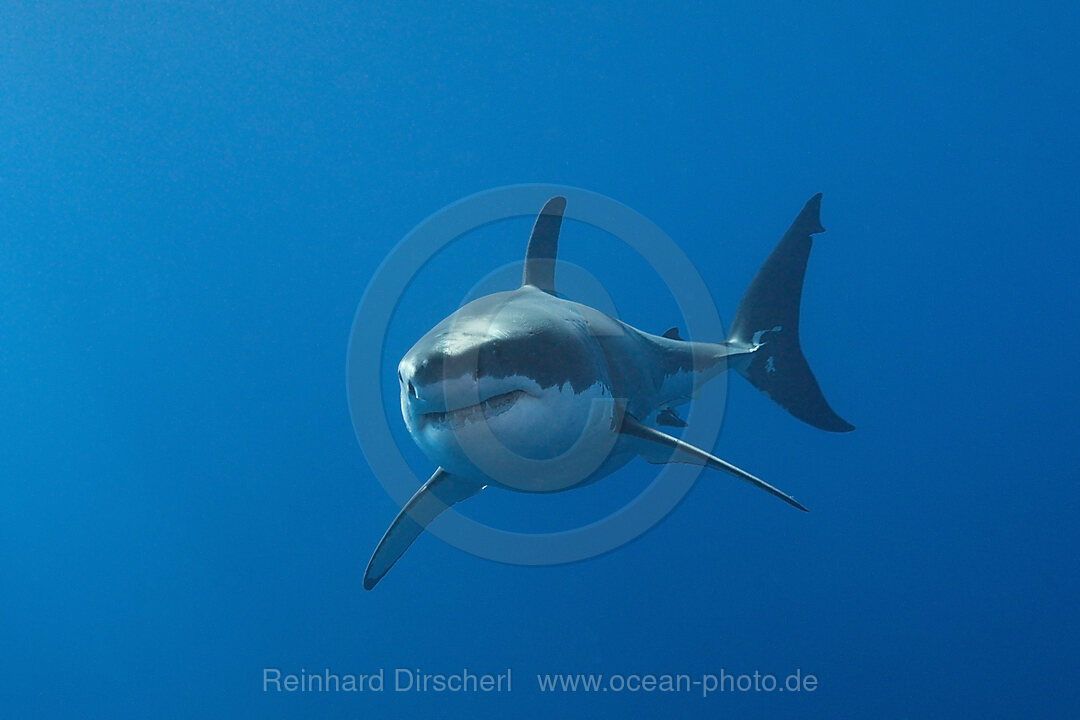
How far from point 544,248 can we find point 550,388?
191 cm

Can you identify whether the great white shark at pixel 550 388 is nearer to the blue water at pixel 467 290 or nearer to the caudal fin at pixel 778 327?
the caudal fin at pixel 778 327

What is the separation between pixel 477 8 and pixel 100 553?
17.3 m

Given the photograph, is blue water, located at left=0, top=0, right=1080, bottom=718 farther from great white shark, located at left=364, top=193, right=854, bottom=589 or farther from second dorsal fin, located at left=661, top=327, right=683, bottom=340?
great white shark, located at left=364, top=193, right=854, bottom=589

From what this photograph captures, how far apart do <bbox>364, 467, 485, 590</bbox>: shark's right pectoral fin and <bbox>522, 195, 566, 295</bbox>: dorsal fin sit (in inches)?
57.7

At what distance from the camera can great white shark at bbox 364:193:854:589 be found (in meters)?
2.89

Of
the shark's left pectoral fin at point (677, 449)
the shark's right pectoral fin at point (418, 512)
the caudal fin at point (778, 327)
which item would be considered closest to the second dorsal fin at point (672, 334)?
the caudal fin at point (778, 327)

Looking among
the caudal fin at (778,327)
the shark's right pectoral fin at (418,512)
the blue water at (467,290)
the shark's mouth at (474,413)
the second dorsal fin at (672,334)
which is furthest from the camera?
the blue water at (467,290)

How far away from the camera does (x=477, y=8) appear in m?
16.0

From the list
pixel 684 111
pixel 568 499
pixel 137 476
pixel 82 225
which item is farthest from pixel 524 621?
pixel 82 225

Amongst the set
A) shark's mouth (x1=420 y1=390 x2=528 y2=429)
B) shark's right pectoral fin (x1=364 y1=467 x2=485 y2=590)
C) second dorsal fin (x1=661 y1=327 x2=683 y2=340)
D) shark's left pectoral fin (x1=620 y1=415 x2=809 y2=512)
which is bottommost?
shark's mouth (x1=420 y1=390 x2=528 y2=429)

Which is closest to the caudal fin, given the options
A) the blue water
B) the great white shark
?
the great white shark

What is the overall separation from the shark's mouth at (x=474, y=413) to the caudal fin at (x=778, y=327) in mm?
3560

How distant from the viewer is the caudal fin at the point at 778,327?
19.2 feet

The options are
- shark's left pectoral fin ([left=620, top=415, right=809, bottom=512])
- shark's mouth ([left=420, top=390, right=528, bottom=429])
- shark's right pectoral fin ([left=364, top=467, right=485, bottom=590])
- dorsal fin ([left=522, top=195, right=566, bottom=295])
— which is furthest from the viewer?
dorsal fin ([left=522, top=195, right=566, bottom=295])
